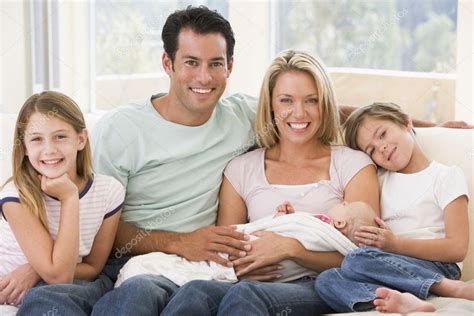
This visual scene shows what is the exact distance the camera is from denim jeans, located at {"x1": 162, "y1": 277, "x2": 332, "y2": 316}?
1.87m

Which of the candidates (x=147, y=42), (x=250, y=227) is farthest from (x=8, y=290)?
(x=147, y=42)

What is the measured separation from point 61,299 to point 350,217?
780mm

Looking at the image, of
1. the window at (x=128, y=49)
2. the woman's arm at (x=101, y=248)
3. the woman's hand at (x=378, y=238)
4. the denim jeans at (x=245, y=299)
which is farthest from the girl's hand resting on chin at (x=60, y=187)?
the window at (x=128, y=49)

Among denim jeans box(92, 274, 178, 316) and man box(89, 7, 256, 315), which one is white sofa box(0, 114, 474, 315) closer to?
man box(89, 7, 256, 315)

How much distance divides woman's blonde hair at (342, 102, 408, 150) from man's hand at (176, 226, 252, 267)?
17.7 inches

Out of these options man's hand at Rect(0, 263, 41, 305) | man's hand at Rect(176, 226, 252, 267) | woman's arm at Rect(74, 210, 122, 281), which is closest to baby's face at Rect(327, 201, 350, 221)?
man's hand at Rect(176, 226, 252, 267)

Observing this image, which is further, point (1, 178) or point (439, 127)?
point (1, 178)

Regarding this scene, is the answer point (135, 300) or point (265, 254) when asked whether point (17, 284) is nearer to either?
point (135, 300)

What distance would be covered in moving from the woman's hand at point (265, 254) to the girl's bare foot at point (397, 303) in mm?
322

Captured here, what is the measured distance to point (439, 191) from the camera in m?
2.20

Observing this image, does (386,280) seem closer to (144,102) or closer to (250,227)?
(250,227)

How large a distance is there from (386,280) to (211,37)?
0.88 meters

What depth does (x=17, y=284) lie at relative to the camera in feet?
6.71

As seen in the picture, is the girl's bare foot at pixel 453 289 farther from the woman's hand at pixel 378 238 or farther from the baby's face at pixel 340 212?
the baby's face at pixel 340 212
